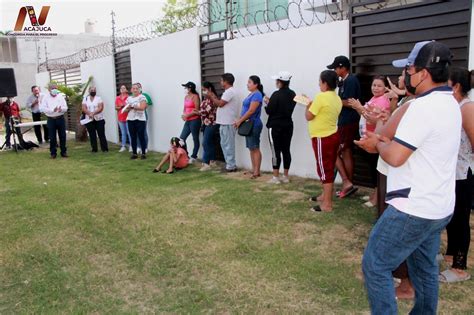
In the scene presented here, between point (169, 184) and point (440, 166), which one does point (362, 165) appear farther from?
point (440, 166)

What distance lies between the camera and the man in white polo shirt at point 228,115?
7230 mm

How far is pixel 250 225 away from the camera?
469cm

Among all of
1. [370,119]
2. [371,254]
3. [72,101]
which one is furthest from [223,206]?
[72,101]

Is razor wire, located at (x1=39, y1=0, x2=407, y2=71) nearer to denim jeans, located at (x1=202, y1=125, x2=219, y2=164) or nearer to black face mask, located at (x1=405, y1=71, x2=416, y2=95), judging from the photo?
denim jeans, located at (x1=202, y1=125, x2=219, y2=164)

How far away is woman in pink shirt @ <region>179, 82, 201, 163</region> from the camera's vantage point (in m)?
8.28

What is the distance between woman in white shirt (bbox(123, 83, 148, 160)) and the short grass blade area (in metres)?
2.72

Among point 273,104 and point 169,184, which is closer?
point 273,104

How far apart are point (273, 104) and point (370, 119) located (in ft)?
11.6

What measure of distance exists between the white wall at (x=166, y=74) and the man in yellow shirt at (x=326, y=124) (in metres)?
4.21

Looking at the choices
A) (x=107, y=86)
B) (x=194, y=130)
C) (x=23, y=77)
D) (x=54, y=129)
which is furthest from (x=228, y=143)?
(x=23, y=77)

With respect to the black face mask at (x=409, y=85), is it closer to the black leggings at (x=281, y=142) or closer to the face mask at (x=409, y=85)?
the face mask at (x=409, y=85)

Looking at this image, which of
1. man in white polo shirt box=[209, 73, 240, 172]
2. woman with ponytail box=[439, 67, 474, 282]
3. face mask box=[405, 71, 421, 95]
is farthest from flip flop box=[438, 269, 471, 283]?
man in white polo shirt box=[209, 73, 240, 172]

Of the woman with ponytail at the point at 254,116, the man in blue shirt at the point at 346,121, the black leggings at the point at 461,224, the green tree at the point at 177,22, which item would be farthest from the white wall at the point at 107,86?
the black leggings at the point at 461,224

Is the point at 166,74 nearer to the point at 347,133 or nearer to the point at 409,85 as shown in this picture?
the point at 347,133
